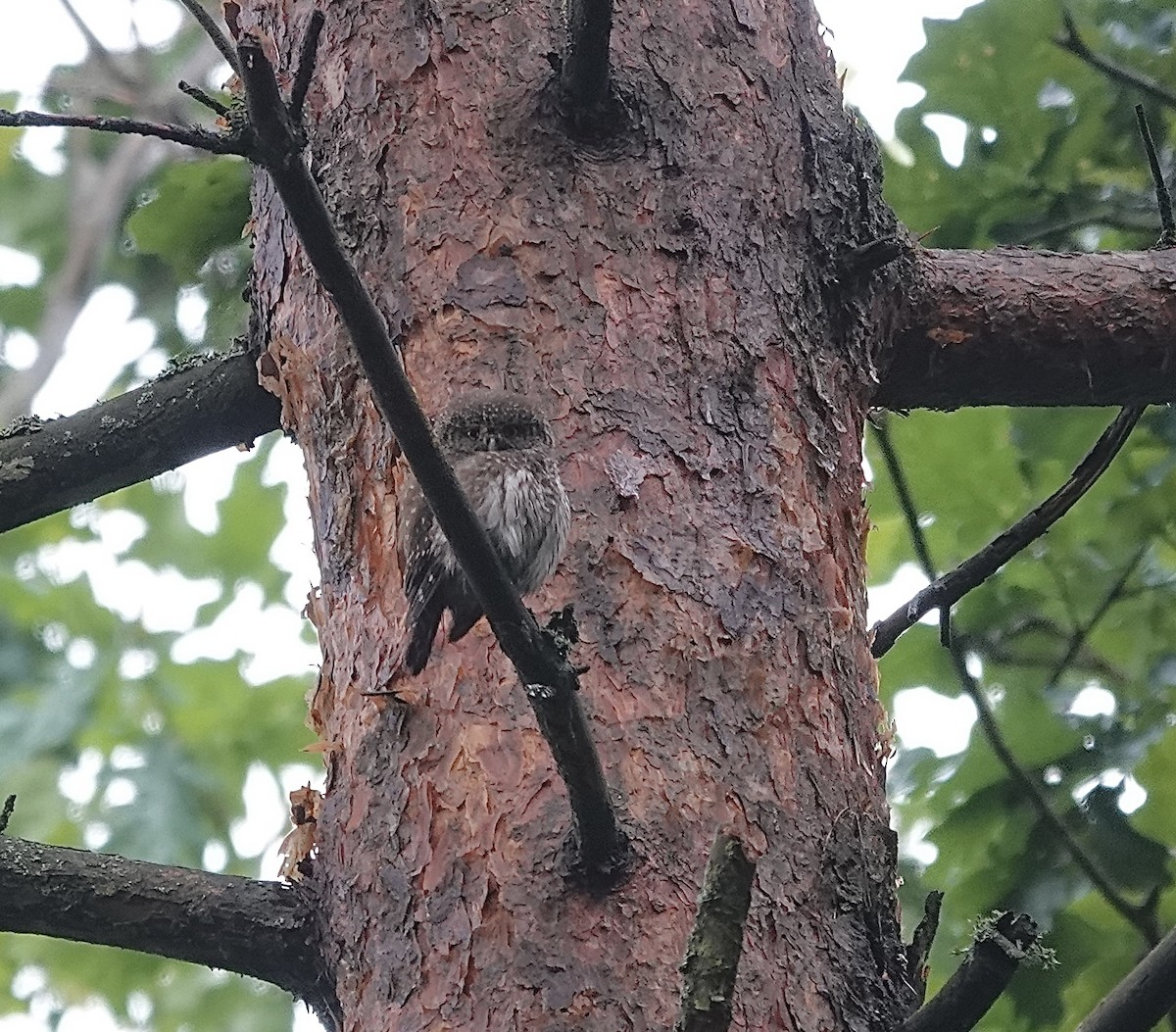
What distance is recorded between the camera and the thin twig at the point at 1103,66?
3.28 m

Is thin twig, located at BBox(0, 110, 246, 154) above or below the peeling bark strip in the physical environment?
above

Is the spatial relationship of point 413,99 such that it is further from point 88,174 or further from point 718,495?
point 88,174

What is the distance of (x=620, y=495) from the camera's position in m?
1.99

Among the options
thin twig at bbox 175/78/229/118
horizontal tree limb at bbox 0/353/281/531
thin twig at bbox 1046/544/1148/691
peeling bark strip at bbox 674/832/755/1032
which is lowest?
peeling bark strip at bbox 674/832/755/1032

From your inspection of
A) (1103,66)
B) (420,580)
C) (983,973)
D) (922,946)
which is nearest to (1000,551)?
(922,946)

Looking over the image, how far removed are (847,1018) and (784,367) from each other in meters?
0.91

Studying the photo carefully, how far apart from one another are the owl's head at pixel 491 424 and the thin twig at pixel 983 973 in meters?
0.89

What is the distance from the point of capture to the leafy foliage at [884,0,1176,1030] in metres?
3.16

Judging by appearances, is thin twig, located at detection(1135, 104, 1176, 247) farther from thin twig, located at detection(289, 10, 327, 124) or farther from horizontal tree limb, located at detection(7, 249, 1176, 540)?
thin twig, located at detection(289, 10, 327, 124)

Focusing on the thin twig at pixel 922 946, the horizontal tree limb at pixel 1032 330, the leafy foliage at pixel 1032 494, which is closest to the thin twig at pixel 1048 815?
the leafy foliage at pixel 1032 494

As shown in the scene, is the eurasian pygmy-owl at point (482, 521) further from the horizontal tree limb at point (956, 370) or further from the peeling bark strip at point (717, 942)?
the peeling bark strip at point (717, 942)

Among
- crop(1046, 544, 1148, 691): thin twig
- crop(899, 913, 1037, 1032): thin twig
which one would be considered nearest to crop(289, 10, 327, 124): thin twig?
crop(899, 913, 1037, 1032): thin twig

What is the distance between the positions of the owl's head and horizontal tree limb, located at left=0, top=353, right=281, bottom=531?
0.44m

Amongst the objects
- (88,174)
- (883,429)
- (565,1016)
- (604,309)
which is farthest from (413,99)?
(88,174)
